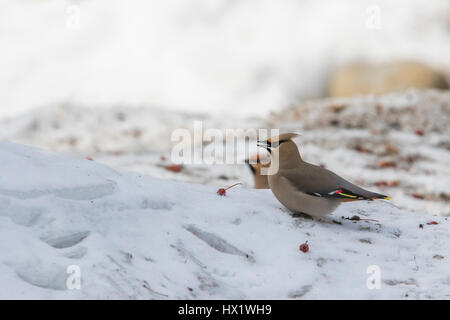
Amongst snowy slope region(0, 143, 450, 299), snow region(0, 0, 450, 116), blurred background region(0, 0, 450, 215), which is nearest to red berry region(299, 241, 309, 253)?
snowy slope region(0, 143, 450, 299)

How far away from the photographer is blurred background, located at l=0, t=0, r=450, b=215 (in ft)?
28.4

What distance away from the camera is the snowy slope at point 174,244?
8.94 feet

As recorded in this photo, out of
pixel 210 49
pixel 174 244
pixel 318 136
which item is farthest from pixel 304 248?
pixel 210 49

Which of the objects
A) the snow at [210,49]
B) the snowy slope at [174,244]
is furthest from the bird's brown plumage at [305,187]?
the snow at [210,49]

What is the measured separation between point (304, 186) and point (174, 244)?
0.96m

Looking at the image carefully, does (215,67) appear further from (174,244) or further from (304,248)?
(174,244)

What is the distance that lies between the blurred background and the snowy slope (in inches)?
179

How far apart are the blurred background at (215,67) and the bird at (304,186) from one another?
438 cm

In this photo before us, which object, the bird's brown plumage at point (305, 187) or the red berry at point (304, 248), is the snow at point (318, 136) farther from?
the red berry at point (304, 248)

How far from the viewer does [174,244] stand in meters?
3.14

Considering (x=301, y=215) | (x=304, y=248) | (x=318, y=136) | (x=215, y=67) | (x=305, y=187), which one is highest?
(x=215, y=67)

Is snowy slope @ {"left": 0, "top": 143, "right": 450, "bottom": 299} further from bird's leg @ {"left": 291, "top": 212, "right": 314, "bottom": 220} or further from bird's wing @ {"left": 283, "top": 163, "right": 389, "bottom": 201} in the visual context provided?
bird's wing @ {"left": 283, "top": 163, "right": 389, "bottom": 201}
